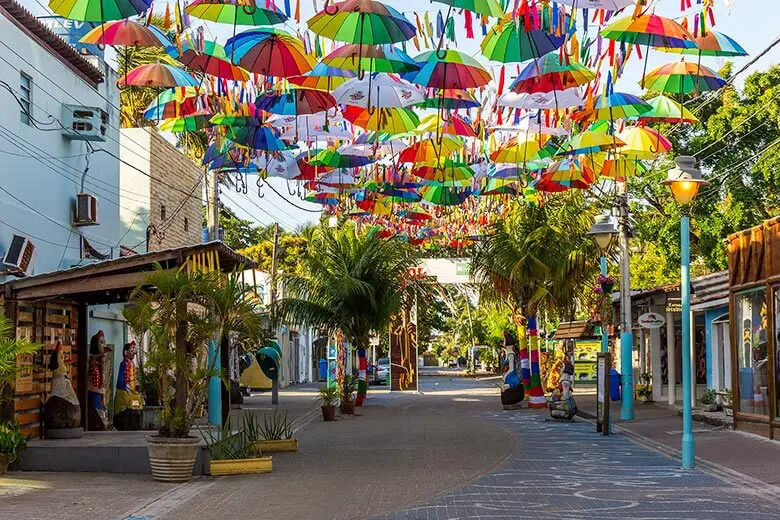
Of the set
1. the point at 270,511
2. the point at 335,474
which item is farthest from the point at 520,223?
the point at 270,511

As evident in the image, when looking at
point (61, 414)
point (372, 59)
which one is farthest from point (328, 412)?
point (372, 59)

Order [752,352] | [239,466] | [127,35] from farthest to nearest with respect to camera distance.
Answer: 1. [752,352]
2. [239,466]
3. [127,35]

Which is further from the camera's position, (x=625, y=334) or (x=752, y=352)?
(x=625, y=334)

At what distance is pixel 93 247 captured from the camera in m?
25.2

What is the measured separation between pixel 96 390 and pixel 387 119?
8302 millimetres

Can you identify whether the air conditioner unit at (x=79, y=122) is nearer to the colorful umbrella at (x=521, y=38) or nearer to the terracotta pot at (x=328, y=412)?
the terracotta pot at (x=328, y=412)

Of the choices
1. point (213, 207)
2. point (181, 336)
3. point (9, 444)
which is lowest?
→ point (9, 444)

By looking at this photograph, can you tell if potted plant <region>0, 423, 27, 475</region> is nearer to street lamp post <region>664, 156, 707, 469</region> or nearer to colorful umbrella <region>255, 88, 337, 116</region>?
colorful umbrella <region>255, 88, 337, 116</region>

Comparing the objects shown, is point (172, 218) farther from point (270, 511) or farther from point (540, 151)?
point (270, 511)

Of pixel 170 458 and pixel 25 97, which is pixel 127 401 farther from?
pixel 170 458

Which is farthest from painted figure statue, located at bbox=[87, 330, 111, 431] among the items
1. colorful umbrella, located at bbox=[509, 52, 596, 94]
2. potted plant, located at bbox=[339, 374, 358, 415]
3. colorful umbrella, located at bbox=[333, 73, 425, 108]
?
potted plant, located at bbox=[339, 374, 358, 415]

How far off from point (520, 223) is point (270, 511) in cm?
2405

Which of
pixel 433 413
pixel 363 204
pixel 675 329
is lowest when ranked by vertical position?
pixel 433 413

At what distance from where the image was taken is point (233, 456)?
625 inches
